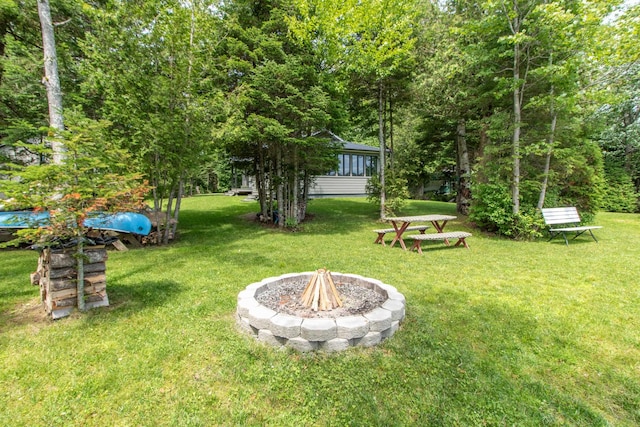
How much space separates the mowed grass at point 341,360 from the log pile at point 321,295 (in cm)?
66

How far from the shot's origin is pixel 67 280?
344 cm

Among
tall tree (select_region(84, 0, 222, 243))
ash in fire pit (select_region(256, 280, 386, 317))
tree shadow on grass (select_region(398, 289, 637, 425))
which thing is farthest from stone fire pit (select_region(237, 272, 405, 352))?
tall tree (select_region(84, 0, 222, 243))

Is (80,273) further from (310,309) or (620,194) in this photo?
(620,194)

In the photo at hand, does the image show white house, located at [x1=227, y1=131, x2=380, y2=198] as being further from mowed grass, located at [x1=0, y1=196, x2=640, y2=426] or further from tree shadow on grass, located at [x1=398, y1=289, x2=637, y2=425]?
tree shadow on grass, located at [x1=398, y1=289, x2=637, y2=425]

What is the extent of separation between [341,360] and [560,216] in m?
8.75

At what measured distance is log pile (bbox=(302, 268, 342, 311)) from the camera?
10.9 feet

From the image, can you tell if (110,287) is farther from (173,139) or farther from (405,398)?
(405,398)

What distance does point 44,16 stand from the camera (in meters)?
4.46

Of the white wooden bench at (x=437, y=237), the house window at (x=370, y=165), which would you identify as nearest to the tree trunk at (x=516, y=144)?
the white wooden bench at (x=437, y=237)

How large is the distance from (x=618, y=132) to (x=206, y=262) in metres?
23.7

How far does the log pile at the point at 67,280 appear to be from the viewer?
3344mm

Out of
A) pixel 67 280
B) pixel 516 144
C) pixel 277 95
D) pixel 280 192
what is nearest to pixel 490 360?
pixel 67 280

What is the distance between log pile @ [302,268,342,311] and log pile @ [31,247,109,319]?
2.58m

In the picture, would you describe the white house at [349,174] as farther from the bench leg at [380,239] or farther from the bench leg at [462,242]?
the bench leg at [462,242]
